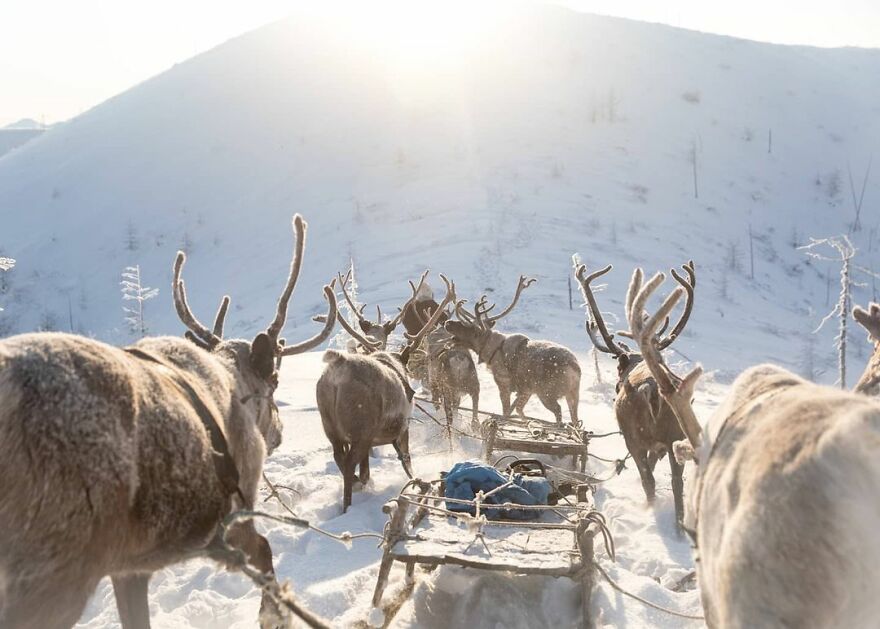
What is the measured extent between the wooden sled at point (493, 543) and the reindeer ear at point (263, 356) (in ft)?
4.44

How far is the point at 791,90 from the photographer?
75250mm

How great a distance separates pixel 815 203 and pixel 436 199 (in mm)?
30153

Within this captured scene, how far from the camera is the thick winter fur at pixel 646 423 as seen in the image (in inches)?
289

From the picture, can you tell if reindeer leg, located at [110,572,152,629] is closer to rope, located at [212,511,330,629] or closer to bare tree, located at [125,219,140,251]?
rope, located at [212,511,330,629]

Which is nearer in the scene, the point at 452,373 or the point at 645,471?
the point at 645,471

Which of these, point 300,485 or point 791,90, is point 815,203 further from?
point 300,485

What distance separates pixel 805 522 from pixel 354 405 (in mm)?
6131

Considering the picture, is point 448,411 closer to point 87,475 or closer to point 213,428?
point 213,428

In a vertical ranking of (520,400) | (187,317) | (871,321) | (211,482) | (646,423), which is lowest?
(520,400)

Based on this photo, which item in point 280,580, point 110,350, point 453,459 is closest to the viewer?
point 110,350

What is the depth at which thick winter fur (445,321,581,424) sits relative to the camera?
482 inches

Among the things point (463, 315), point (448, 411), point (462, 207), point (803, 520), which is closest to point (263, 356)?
point (803, 520)

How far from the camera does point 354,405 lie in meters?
7.82

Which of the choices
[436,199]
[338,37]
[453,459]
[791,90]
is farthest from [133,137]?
[453,459]
